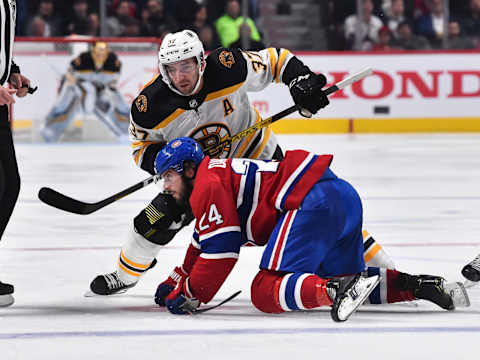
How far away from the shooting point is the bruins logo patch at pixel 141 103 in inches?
134

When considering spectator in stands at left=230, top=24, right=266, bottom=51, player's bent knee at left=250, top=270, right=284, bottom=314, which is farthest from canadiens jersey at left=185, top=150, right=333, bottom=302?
spectator in stands at left=230, top=24, right=266, bottom=51

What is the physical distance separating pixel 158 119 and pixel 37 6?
712 centimetres

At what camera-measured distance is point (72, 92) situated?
9328mm

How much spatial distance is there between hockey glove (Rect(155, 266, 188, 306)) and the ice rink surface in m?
0.06

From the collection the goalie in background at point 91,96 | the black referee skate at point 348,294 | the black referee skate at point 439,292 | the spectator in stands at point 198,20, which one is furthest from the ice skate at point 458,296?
the spectator in stands at point 198,20

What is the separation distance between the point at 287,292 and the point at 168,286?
0.50 meters

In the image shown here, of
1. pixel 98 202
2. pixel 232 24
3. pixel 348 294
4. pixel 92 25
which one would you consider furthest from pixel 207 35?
pixel 348 294

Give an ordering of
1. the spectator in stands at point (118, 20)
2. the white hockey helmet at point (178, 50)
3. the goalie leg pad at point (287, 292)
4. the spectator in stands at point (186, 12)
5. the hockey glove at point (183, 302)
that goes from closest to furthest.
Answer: the goalie leg pad at point (287, 292)
the hockey glove at point (183, 302)
the white hockey helmet at point (178, 50)
the spectator in stands at point (118, 20)
the spectator in stands at point (186, 12)

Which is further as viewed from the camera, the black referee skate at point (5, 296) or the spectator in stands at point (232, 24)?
the spectator in stands at point (232, 24)

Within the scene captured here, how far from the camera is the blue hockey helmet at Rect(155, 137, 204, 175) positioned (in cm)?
304

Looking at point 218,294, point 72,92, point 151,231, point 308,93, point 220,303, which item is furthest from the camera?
point 72,92

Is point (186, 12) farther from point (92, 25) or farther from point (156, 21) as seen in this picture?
point (92, 25)

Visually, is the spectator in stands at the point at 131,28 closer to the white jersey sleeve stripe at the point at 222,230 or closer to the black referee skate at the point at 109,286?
the black referee skate at the point at 109,286

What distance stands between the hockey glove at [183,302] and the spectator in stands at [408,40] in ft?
24.8
